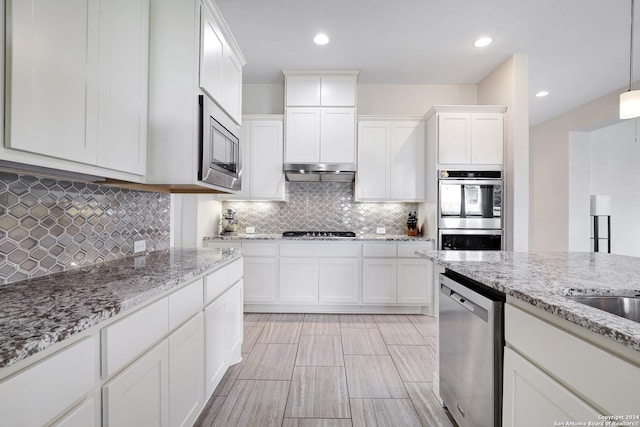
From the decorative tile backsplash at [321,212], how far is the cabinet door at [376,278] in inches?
26.2

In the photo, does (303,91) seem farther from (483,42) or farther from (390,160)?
(483,42)

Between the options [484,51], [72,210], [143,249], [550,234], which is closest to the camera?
[72,210]

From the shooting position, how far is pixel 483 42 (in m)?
3.03

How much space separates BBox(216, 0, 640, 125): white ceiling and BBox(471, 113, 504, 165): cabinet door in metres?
0.67

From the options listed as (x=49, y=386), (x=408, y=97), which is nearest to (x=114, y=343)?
(x=49, y=386)

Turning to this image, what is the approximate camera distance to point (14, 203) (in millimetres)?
1253

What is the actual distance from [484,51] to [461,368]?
10.6 feet

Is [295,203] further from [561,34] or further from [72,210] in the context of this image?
[561,34]

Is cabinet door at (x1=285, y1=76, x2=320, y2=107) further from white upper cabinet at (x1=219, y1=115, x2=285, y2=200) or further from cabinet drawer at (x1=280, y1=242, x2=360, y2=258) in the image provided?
cabinet drawer at (x1=280, y1=242, x2=360, y2=258)

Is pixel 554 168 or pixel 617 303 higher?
pixel 554 168

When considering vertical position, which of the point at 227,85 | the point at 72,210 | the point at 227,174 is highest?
the point at 227,85

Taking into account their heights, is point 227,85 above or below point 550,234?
above

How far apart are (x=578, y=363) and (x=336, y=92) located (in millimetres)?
3480

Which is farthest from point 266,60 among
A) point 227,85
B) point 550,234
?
point 550,234
